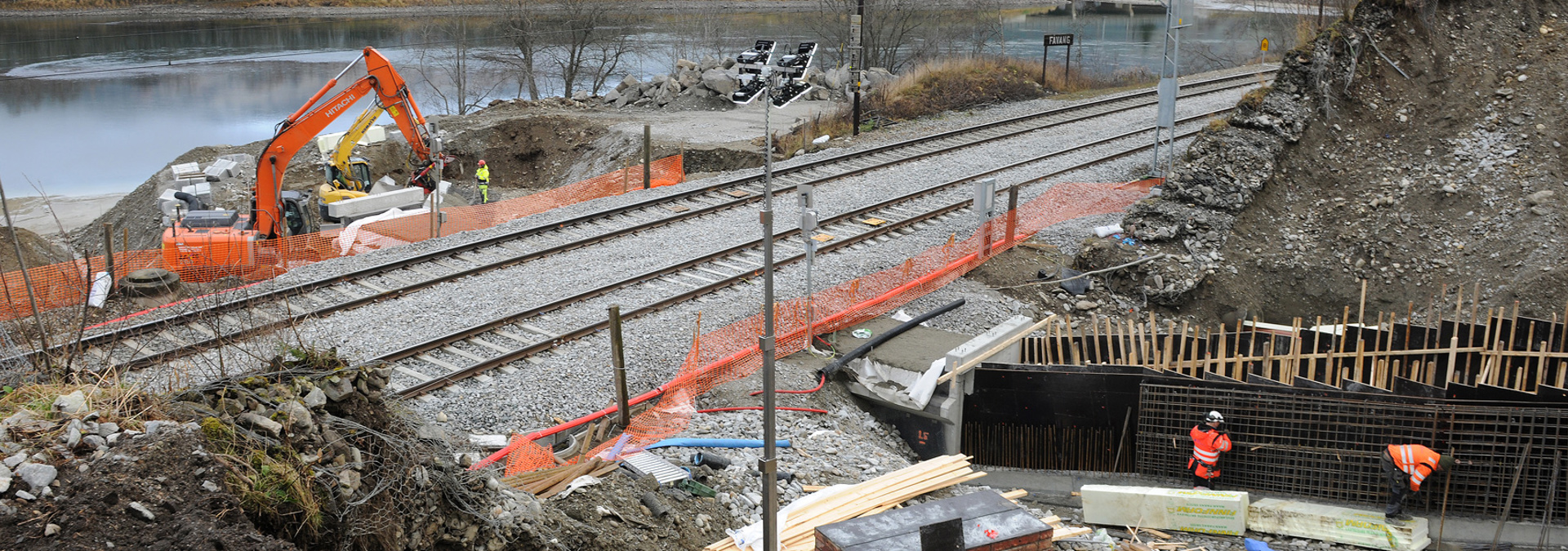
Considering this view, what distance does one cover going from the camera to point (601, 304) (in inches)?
592

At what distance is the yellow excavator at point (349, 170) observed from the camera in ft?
68.9

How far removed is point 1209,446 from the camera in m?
11.6

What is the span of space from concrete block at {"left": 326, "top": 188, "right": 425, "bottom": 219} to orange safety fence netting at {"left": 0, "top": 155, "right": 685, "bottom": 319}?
54cm

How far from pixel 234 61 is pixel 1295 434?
191 ft

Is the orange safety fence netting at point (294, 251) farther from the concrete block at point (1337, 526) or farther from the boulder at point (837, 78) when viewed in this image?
the concrete block at point (1337, 526)

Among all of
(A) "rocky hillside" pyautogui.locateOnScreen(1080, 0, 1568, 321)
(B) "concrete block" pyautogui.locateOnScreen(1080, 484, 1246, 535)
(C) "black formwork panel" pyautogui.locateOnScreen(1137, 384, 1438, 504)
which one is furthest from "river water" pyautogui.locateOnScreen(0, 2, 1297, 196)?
(B) "concrete block" pyautogui.locateOnScreen(1080, 484, 1246, 535)

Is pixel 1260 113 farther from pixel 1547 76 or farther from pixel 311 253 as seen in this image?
pixel 311 253

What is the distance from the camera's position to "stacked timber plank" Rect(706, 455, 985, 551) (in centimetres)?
935

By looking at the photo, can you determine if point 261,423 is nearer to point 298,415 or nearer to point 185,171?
point 298,415

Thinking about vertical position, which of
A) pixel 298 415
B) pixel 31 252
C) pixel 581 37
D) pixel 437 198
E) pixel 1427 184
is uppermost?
pixel 581 37

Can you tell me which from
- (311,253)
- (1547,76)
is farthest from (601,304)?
(1547,76)

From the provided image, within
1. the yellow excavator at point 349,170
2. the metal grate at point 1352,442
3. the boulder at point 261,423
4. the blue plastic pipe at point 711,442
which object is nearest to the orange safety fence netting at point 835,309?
the blue plastic pipe at point 711,442

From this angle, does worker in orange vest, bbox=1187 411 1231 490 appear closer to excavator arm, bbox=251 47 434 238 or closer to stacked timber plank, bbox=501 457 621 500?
stacked timber plank, bbox=501 457 621 500

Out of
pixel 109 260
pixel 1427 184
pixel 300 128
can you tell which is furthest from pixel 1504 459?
pixel 109 260
